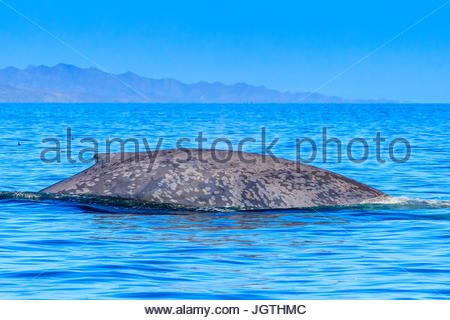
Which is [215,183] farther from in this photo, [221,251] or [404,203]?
[404,203]

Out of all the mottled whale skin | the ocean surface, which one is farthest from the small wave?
the mottled whale skin

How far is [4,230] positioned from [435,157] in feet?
76.0

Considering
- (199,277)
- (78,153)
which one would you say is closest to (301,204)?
(199,277)

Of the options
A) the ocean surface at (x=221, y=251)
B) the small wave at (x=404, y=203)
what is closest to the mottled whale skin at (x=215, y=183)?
the ocean surface at (x=221, y=251)

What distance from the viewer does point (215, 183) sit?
14.7 m

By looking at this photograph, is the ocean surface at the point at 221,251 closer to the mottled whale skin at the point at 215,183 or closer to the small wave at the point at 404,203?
the small wave at the point at 404,203

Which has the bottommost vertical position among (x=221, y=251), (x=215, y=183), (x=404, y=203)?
(x=221, y=251)

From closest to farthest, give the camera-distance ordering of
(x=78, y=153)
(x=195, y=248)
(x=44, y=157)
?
(x=195, y=248) → (x=44, y=157) → (x=78, y=153)

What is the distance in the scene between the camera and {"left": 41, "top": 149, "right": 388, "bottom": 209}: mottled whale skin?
1460cm

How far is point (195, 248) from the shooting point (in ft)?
39.7

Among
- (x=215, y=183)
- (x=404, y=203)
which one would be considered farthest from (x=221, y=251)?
(x=404, y=203)

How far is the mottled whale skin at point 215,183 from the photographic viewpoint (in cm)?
1460
